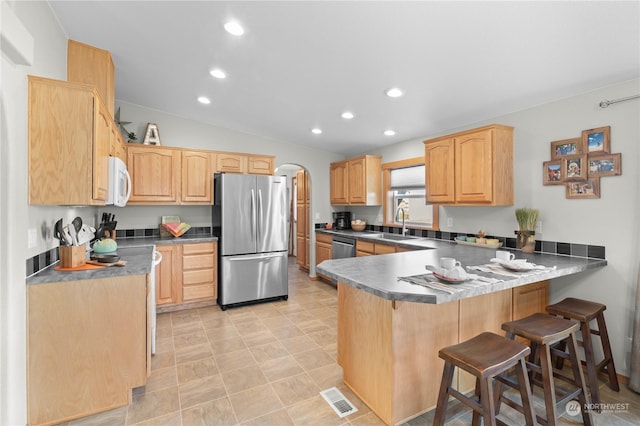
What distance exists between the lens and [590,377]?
6.75 ft

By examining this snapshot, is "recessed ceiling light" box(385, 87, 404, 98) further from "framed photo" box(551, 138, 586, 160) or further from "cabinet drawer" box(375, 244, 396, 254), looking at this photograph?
"cabinet drawer" box(375, 244, 396, 254)

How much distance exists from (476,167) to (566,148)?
73 centimetres

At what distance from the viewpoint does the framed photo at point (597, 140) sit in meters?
2.43

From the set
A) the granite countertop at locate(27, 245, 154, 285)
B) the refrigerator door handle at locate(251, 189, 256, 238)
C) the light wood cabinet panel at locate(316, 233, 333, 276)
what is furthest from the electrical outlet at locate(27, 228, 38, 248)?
the light wood cabinet panel at locate(316, 233, 333, 276)

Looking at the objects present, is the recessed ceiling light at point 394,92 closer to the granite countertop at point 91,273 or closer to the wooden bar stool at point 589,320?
the wooden bar stool at point 589,320

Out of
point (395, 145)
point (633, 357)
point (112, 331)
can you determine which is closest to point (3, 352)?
point (112, 331)

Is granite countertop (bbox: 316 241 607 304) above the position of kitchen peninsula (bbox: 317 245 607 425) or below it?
above

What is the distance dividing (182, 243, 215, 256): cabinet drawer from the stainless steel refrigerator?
0.42 feet

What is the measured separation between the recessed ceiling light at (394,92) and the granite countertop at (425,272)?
157 cm

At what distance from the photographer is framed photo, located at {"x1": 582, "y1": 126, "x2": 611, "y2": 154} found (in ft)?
7.98

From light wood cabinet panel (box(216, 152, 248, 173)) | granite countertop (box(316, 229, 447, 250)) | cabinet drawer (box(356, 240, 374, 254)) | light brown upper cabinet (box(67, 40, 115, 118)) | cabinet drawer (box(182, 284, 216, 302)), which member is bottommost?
cabinet drawer (box(182, 284, 216, 302))

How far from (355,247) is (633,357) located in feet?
9.79

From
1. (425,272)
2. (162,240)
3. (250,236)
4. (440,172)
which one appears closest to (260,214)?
(250,236)

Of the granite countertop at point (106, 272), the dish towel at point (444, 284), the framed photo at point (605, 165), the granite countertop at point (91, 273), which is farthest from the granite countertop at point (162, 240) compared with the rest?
the framed photo at point (605, 165)
